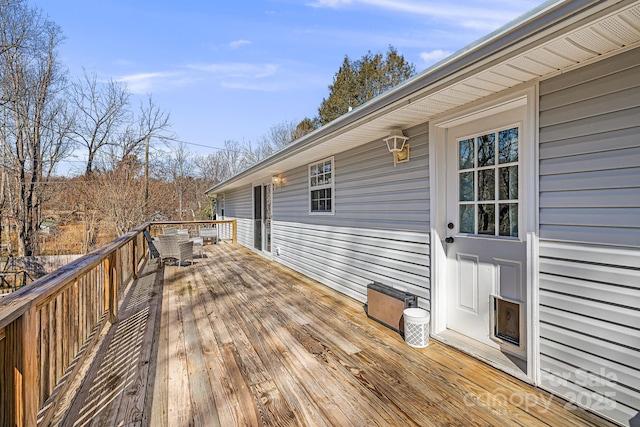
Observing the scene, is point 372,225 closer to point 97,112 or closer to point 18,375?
point 18,375

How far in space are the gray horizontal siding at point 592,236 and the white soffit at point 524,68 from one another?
0.14 m

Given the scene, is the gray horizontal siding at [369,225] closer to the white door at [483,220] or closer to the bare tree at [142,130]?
the white door at [483,220]

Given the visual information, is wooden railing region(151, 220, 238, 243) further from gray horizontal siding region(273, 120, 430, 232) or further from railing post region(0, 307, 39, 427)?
railing post region(0, 307, 39, 427)

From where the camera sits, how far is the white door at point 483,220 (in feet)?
7.93

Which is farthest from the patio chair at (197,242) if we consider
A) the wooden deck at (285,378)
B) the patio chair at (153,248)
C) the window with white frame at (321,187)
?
the wooden deck at (285,378)

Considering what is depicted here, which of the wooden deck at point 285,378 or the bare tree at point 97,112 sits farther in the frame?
the bare tree at point 97,112

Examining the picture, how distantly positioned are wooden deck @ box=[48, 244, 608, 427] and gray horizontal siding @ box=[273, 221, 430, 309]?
556 mm

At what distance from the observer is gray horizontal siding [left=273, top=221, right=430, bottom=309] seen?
3244mm

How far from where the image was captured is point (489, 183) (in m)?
2.62

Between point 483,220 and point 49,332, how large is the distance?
3.38 meters

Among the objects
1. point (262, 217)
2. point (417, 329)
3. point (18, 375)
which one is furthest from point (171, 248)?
point (417, 329)

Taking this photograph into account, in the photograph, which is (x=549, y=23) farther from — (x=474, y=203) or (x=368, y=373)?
(x=368, y=373)

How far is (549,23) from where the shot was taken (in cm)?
143

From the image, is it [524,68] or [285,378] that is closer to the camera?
[524,68]
